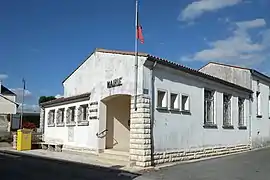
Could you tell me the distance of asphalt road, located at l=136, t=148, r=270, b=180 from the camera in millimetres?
12625

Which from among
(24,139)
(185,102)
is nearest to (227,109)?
(185,102)

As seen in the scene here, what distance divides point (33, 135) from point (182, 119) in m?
14.1

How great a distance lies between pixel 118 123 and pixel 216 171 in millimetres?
7057

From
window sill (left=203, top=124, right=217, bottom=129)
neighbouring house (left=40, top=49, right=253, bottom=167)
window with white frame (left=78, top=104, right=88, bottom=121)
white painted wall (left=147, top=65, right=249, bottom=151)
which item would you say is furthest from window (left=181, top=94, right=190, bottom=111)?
window with white frame (left=78, top=104, right=88, bottom=121)

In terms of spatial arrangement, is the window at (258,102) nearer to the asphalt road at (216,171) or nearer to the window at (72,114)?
the asphalt road at (216,171)

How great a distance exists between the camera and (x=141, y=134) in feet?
48.9

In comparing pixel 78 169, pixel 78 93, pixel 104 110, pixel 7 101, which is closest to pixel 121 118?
pixel 104 110

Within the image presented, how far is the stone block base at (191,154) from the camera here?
619 inches

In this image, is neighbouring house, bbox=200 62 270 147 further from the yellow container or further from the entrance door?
the yellow container

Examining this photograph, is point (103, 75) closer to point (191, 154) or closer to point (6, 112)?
point (191, 154)

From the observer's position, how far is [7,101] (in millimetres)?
41594

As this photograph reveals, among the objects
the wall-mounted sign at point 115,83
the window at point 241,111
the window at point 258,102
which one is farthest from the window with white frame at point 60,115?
the window at point 258,102

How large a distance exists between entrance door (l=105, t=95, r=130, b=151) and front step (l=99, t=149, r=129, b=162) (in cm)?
86

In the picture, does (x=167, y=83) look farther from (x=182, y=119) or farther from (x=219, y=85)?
(x=219, y=85)
